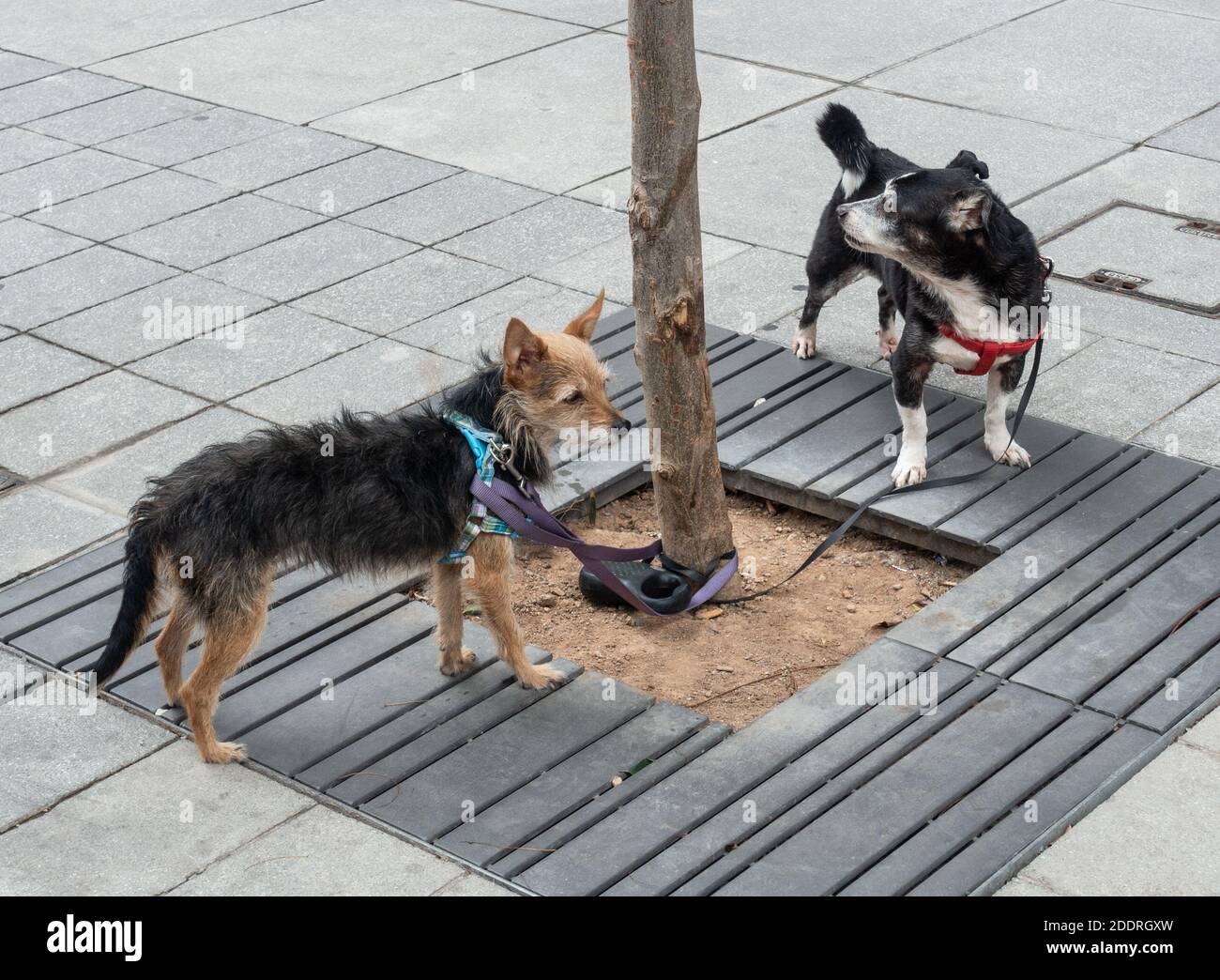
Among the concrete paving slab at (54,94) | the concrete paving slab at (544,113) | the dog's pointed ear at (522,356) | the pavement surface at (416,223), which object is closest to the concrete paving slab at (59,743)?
the pavement surface at (416,223)

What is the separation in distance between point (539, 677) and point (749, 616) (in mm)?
1011

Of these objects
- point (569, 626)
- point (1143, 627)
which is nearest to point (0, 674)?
point (569, 626)

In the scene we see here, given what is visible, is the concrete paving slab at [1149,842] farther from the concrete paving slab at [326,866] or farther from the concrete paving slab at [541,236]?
the concrete paving slab at [541,236]

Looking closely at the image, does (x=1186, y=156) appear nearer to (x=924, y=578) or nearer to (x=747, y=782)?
(x=924, y=578)

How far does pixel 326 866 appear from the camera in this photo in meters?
4.73

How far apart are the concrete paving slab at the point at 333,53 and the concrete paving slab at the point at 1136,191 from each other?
4.54 m

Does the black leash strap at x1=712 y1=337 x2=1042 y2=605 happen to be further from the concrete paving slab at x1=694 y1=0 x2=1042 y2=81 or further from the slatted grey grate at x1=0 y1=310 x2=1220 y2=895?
the concrete paving slab at x1=694 y1=0 x2=1042 y2=81

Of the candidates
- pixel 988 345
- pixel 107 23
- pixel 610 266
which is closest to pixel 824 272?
pixel 988 345

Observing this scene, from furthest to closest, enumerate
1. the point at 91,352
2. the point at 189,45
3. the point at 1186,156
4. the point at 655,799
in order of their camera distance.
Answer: the point at 189,45 → the point at 1186,156 → the point at 91,352 → the point at 655,799

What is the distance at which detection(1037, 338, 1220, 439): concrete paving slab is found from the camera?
707cm

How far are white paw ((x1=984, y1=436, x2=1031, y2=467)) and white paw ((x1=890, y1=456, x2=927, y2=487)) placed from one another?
349mm

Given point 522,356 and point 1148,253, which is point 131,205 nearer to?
point 522,356
